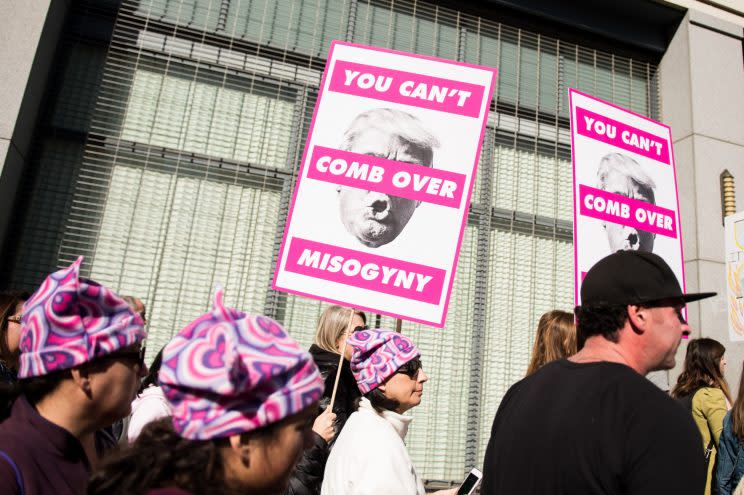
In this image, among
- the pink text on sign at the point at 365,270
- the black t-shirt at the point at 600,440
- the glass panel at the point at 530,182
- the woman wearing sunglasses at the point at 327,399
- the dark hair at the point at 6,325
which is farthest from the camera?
the glass panel at the point at 530,182

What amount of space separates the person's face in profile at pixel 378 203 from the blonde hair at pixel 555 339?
96 centimetres

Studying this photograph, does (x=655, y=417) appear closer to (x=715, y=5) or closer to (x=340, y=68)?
(x=340, y=68)

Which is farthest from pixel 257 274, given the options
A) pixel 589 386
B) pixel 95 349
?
pixel 589 386

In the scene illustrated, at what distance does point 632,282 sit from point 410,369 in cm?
112

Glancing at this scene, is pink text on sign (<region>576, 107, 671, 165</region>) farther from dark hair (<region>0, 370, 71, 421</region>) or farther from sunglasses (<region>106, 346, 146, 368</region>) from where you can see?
dark hair (<region>0, 370, 71, 421</region>)

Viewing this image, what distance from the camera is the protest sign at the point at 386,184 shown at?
10.1 feet

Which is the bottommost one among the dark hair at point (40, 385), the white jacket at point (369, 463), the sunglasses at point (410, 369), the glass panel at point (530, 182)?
the white jacket at point (369, 463)

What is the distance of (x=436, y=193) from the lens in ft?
10.7

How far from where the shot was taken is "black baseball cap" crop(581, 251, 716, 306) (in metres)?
1.62

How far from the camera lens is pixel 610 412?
55.7 inches

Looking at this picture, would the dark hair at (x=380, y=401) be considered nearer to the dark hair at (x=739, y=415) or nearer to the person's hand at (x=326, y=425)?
the person's hand at (x=326, y=425)

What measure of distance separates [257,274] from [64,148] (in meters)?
2.10

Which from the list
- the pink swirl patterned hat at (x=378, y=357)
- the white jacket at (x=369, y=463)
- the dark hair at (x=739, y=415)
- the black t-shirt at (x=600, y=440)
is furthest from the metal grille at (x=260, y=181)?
the black t-shirt at (x=600, y=440)

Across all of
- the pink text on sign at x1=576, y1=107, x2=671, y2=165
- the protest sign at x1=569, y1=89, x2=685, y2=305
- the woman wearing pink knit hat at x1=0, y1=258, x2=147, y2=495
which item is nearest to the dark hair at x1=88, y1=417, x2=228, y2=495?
the woman wearing pink knit hat at x1=0, y1=258, x2=147, y2=495
